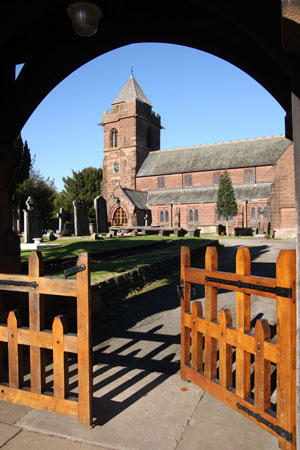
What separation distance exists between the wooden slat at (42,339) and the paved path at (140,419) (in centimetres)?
56

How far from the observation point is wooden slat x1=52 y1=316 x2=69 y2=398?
2770 mm

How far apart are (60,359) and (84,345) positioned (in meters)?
0.28

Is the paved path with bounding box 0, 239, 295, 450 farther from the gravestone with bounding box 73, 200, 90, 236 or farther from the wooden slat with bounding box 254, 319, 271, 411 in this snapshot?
the gravestone with bounding box 73, 200, 90, 236

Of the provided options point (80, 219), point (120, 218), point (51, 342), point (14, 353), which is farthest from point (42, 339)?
point (120, 218)

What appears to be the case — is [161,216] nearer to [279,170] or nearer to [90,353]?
[279,170]

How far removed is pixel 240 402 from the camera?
2742mm

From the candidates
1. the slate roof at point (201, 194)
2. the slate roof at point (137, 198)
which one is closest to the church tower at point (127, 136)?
the slate roof at point (137, 198)

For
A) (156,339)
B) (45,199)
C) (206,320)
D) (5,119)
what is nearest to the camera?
(206,320)

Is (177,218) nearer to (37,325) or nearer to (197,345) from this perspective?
(197,345)

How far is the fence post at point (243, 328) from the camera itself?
2.73 m

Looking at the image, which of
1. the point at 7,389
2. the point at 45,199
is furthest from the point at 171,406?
the point at 45,199

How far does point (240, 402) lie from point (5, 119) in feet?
12.1

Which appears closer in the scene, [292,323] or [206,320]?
[292,323]

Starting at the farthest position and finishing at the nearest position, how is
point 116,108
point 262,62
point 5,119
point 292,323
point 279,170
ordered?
point 116,108
point 279,170
point 5,119
point 262,62
point 292,323
